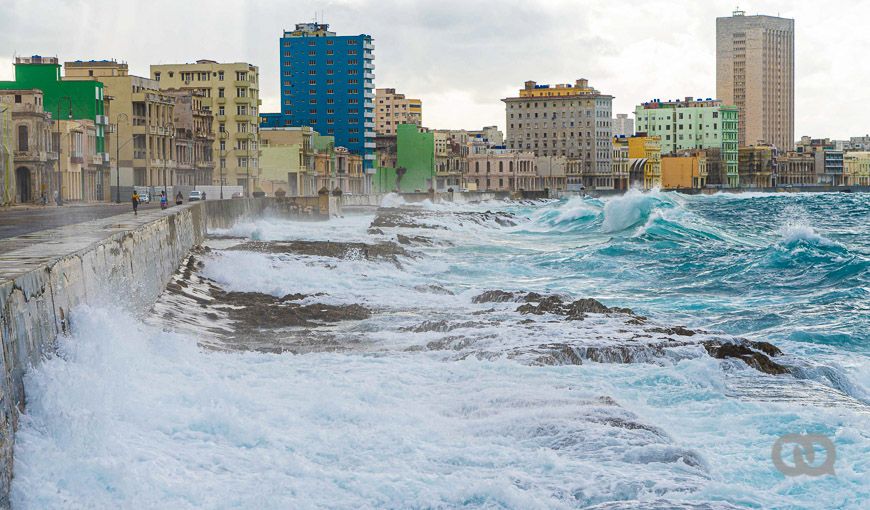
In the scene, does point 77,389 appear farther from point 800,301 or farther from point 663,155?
point 663,155

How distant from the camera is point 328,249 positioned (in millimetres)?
32719

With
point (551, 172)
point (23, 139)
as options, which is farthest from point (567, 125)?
point (23, 139)

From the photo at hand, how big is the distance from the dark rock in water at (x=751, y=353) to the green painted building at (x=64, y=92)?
53.9 meters

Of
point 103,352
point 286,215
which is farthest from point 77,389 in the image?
point 286,215

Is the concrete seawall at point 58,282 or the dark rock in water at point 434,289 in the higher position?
the concrete seawall at point 58,282

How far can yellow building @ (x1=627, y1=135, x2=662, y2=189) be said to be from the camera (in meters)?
180

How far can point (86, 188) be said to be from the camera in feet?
201

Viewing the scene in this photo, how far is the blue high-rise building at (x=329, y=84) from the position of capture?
15488 cm

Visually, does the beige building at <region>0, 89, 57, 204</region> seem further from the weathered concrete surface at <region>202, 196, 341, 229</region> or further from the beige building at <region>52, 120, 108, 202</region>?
the weathered concrete surface at <region>202, 196, 341, 229</region>

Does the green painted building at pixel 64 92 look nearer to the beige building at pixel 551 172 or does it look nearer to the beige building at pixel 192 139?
the beige building at pixel 192 139

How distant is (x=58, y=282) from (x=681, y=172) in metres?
180

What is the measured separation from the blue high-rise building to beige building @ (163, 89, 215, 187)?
6460 centimetres

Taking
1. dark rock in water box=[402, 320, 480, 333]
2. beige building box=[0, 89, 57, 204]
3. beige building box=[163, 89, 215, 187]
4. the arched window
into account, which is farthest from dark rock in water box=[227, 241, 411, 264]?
beige building box=[163, 89, 215, 187]

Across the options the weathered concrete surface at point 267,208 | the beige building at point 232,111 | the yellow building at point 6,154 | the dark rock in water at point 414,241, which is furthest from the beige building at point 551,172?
the dark rock in water at point 414,241
